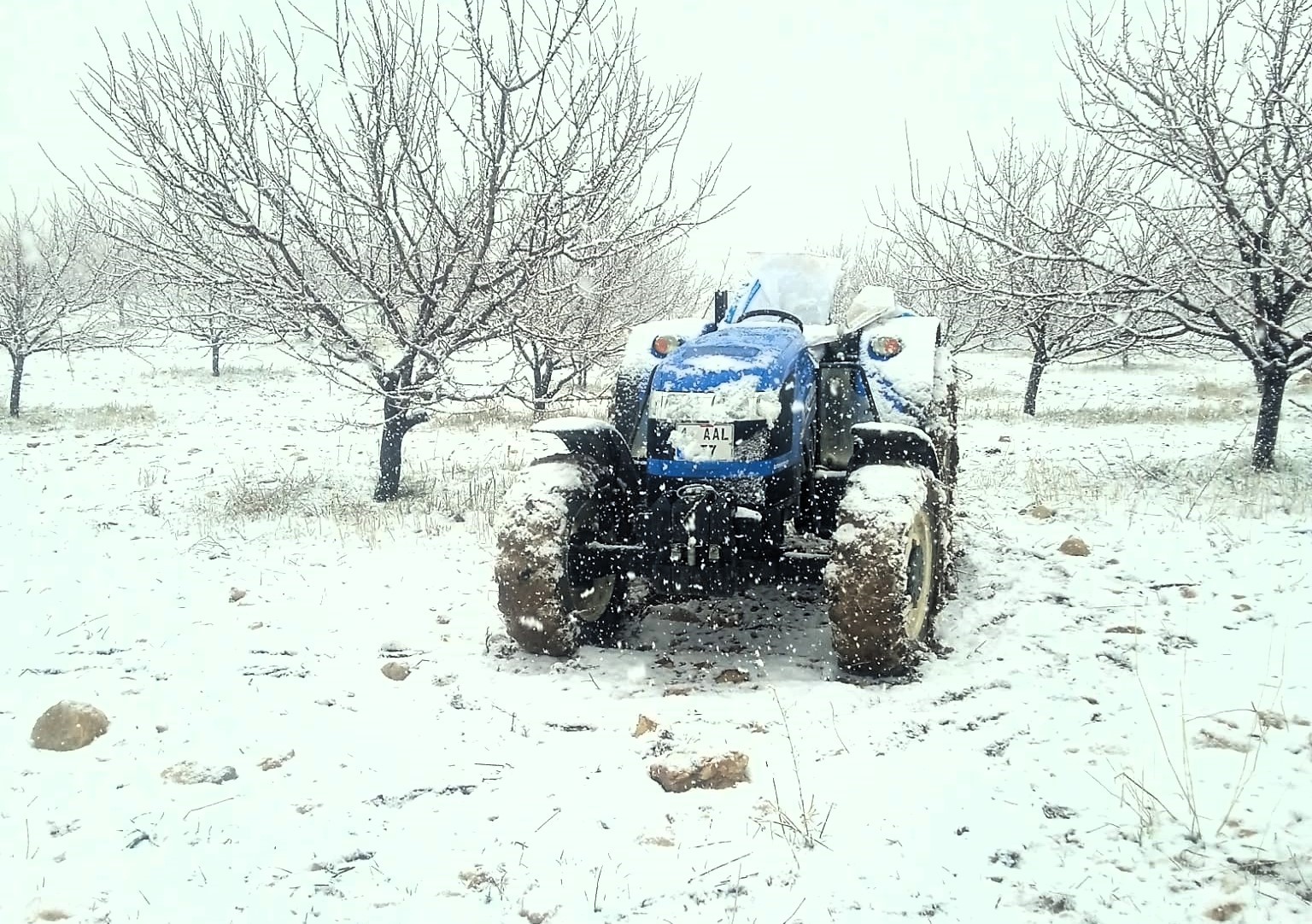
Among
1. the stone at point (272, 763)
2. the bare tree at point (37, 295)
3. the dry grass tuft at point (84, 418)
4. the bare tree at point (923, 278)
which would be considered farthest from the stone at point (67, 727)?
the bare tree at point (37, 295)

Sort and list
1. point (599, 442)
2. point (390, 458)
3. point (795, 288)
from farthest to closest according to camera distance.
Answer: point (390, 458), point (795, 288), point (599, 442)

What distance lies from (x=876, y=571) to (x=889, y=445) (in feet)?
2.70

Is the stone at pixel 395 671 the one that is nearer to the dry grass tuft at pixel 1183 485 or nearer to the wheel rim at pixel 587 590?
the wheel rim at pixel 587 590

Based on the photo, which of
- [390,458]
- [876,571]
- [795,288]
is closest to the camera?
[876,571]

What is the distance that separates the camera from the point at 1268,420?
816cm

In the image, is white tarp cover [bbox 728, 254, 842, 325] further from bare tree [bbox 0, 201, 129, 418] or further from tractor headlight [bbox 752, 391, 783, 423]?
bare tree [bbox 0, 201, 129, 418]

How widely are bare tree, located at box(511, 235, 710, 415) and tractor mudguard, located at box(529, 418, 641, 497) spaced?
2881 millimetres

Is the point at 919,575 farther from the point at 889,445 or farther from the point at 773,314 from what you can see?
the point at 773,314

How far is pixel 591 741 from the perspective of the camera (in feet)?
11.3

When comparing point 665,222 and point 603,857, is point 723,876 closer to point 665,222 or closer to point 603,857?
point 603,857

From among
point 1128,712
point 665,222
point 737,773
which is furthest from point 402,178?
point 1128,712

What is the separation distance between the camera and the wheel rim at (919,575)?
4141mm

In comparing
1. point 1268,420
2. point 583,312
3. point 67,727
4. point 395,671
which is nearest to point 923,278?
point 583,312

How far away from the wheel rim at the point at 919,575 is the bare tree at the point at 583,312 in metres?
3.89
